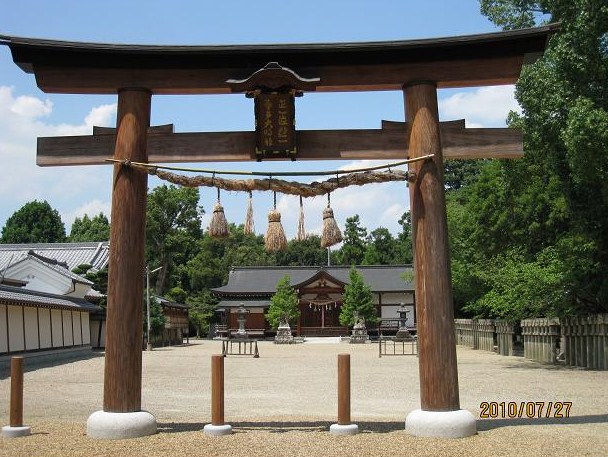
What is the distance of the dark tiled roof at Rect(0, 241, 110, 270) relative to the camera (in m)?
39.5

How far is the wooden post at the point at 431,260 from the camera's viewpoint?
23.3 feet

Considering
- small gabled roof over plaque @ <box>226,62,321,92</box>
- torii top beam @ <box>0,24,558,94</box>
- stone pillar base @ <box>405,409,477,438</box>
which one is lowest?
stone pillar base @ <box>405,409,477,438</box>

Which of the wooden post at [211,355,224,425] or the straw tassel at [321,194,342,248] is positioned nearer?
the wooden post at [211,355,224,425]

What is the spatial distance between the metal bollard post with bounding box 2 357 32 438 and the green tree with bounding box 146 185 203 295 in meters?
40.6

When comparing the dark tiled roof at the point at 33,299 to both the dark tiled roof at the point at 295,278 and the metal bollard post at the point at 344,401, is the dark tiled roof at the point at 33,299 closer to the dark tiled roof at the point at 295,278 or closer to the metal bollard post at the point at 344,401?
the metal bollard post at the point at 344,401

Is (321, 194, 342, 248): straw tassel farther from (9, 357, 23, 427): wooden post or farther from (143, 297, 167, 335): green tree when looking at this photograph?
(143, 297, 167, 335): green tree

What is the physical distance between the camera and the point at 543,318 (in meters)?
20.0

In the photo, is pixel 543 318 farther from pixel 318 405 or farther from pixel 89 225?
pixel 89 225

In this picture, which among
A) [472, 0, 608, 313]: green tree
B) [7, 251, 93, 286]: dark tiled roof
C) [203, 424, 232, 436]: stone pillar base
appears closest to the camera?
[203, 424, 232, 436]: stone pillar base

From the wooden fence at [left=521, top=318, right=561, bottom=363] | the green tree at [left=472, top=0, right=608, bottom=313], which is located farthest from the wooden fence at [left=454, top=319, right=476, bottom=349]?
the green tree at [left=472, top=0, right=608, bottom=313]

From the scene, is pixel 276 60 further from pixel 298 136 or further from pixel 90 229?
pixel 90 229

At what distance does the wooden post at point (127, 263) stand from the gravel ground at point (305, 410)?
2.14 feet

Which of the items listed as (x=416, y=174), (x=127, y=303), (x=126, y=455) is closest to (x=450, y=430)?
(x=416, y=174)

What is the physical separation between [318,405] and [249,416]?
6.17 feet
